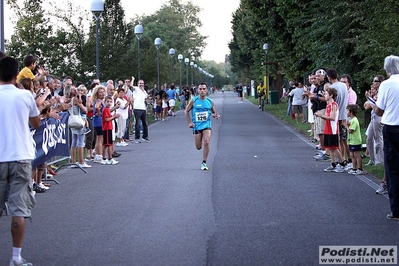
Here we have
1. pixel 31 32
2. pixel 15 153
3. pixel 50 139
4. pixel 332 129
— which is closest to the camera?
pixel 15 153

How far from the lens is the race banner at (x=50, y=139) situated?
485 inches

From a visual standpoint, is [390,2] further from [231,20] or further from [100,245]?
[231,20]

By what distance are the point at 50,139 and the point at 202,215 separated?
4.22 m

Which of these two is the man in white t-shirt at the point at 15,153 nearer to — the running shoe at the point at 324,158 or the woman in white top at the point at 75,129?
the woman in white top at the point at 75,129

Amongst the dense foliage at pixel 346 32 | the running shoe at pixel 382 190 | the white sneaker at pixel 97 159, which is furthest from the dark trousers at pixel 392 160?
the white sneaker at pixel 97 159

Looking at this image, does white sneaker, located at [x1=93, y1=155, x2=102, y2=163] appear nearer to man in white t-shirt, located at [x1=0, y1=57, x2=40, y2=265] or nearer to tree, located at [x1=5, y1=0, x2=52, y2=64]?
man in white t-shirt, located at [x1=0, y1=57, x2=40, y2=265]

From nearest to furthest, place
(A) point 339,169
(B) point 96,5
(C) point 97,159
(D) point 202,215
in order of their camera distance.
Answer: (D) point 202,215
(A) point 339,169
(C) point 97,159
(B) point 96,5

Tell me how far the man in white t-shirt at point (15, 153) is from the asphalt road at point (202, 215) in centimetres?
49

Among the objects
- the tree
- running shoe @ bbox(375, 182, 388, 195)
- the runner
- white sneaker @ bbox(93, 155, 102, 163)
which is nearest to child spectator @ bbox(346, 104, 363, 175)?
running shoe @ bbox(375, 182, 388, 195)

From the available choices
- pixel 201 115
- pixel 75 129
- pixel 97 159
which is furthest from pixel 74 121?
pixel 201 115

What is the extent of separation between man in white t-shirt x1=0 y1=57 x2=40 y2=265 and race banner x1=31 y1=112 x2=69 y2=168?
4791mm

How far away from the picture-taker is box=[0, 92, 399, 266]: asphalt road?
24.5ft

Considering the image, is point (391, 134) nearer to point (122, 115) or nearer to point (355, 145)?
point (355, 145)

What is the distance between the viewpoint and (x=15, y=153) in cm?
712
